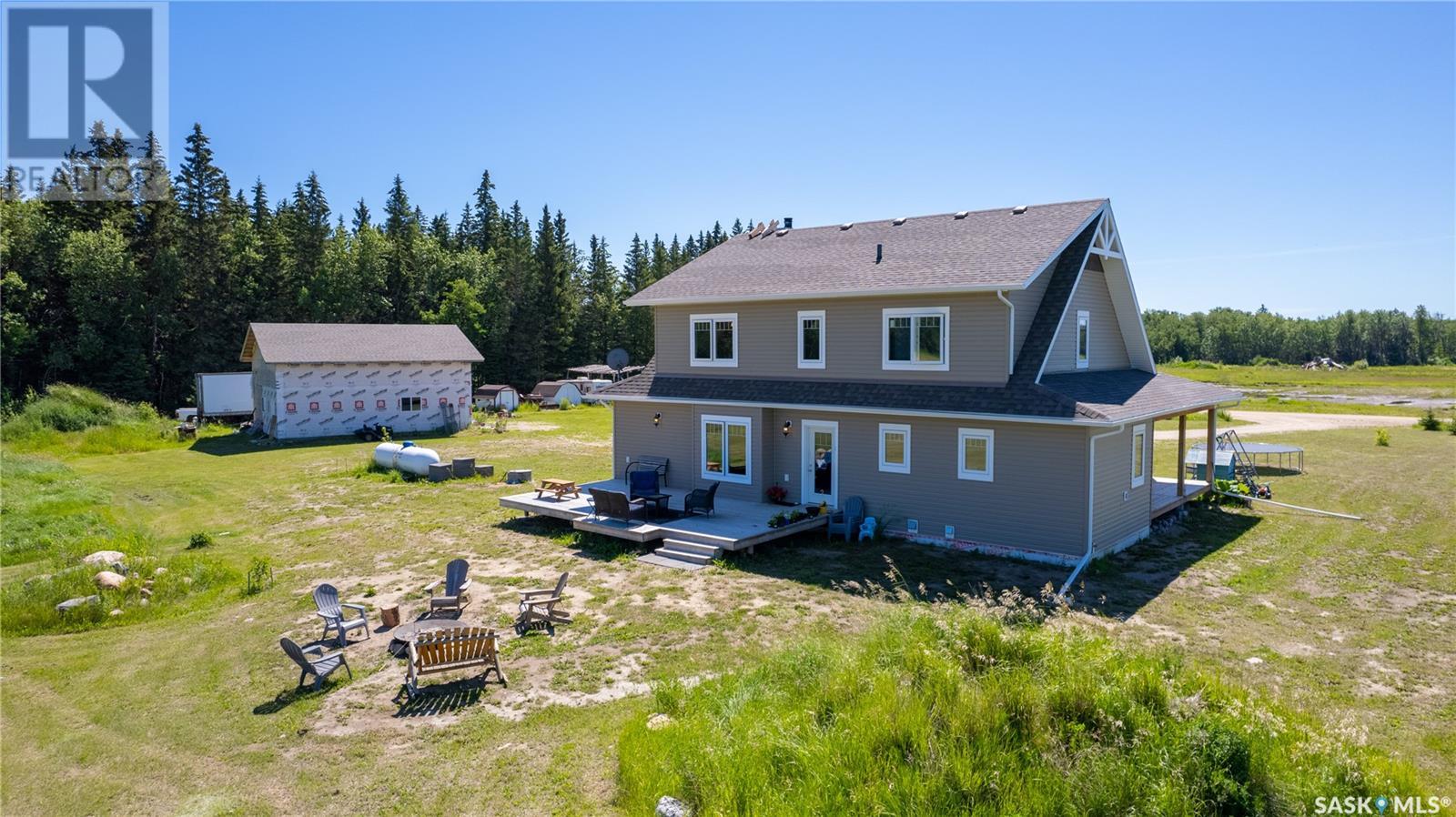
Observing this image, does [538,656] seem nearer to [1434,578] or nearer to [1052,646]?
[1052,646]

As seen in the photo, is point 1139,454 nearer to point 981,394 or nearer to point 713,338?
point 981,394

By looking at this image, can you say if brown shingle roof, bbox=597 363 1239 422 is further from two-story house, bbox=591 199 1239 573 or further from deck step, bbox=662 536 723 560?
deck step, bbox=662 536 723 560

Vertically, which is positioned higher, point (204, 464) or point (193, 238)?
point (193, 238)

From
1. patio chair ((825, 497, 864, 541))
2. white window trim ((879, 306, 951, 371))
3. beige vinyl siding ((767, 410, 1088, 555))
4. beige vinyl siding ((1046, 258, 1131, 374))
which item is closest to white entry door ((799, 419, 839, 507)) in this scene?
beige vinyl siding ((767, 410, 1088, 555))

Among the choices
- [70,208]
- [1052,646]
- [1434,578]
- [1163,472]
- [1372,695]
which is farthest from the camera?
[70,208]

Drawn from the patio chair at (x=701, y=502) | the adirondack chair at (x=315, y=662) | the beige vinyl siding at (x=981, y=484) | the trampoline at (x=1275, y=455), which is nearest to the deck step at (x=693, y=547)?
the patio chair at (x=701, y=502)

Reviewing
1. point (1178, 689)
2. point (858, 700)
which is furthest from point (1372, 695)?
point (858, 700)

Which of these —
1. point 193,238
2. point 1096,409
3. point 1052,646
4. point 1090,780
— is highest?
point 193,238
